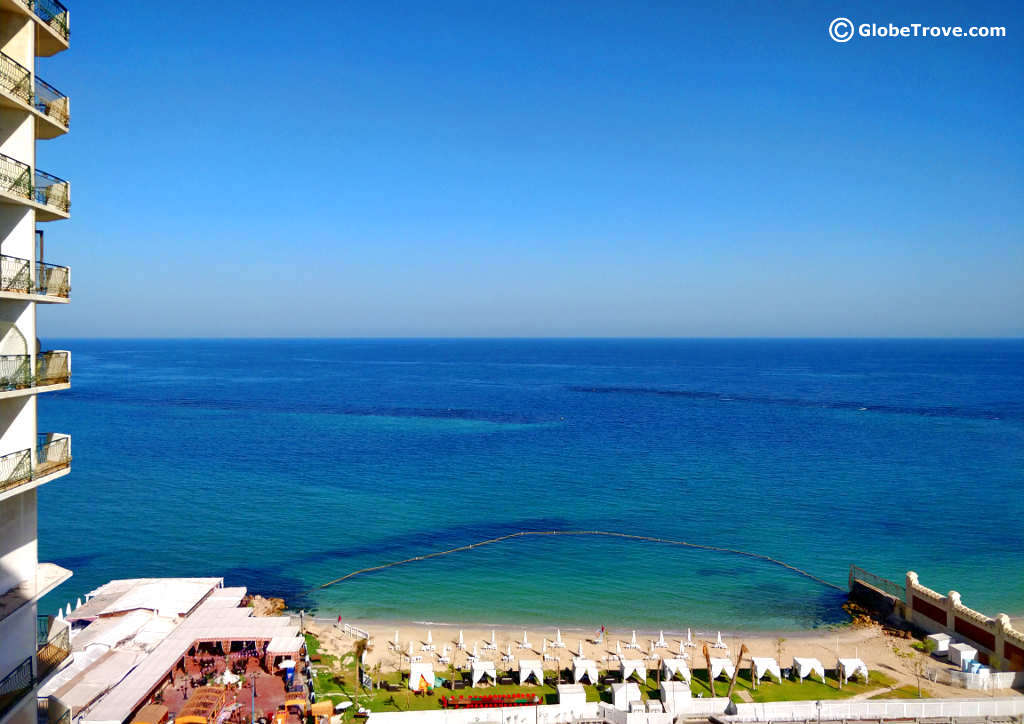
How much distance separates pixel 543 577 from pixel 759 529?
16.4 m

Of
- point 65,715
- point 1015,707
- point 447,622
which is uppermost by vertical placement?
point 65,715

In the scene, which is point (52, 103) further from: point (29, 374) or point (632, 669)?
point (632, 669)

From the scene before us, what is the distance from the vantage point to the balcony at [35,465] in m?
10.2

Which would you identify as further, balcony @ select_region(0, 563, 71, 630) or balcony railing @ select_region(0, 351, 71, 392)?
balcony @ select_region(0, 563, 71, 630)

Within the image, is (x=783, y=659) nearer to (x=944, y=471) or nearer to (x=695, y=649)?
(x=695, y=649)

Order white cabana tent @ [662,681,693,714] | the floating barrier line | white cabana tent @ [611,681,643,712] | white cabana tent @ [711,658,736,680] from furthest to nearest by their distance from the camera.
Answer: the floating barrier line
white cabana tent @ [711,658,736,680]
white cabana tent @ [611,681,643,712]
white cabana tent @ [662,681,693,714]

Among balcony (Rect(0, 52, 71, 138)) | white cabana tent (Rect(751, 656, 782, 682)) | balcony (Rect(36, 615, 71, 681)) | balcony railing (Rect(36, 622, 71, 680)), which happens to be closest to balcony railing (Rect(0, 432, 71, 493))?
balcony (Rect(36, 615, 71, 681))

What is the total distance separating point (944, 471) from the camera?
61.8 metres

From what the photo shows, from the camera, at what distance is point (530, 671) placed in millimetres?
24328

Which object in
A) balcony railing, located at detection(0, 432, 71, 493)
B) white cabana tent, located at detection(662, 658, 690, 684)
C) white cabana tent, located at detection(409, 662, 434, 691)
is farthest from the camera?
white cabana tent, located at detection(662, 658, 690, 684)

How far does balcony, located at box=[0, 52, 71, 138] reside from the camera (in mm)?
10273

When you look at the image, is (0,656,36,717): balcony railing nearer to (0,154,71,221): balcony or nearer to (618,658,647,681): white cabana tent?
(0,154,71,221): balcony

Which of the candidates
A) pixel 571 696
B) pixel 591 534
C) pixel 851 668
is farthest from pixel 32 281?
pixel 591 534

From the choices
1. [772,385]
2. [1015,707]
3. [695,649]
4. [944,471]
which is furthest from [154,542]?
[772,385]
